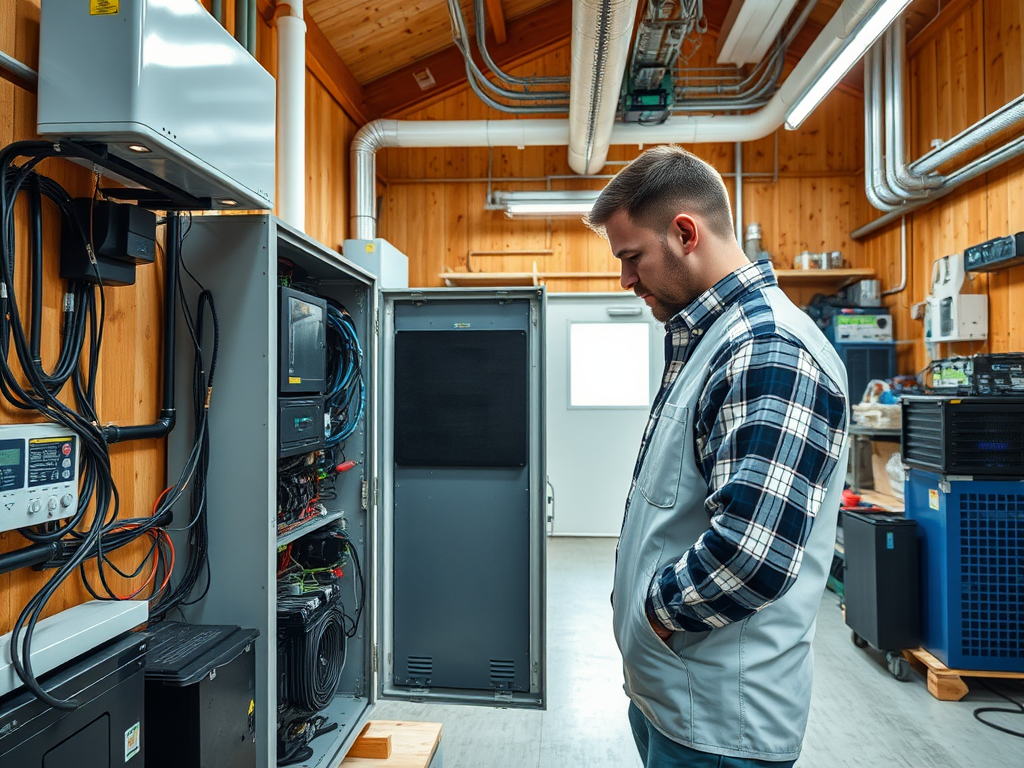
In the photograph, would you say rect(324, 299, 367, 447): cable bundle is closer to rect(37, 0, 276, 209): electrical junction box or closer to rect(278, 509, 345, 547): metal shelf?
rect(278, 509, 345, 547): metal shelf

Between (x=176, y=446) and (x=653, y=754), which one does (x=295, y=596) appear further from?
(x=653, y=754)

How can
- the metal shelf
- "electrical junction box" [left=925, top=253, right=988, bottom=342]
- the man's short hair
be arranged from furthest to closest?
"electrical junction box" [left=925, top=253, right=988, bottom=342] < the metal shelf < the man's short hair

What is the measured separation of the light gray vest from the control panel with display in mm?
1081

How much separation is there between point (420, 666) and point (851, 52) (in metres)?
3.79

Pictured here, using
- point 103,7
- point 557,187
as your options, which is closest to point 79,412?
point 103,7

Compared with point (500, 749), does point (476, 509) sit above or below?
above

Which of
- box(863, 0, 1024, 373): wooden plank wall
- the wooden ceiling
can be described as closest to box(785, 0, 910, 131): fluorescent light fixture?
box(863, 0, 1024, 373): wooden plank wall

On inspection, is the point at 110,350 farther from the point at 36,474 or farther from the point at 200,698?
the point at 200,698

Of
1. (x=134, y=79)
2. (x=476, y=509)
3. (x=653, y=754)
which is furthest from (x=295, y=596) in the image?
(x=134, y=79)

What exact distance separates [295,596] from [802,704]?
1640 millimetres

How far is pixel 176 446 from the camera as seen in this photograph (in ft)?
5.69

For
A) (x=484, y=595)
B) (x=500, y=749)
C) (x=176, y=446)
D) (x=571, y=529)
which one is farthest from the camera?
(x=571, y=529)

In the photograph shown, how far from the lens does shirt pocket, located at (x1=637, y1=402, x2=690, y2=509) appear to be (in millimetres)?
1064

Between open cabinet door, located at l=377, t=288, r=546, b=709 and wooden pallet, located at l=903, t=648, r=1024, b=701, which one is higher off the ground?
open cabinet door, located at l=377, t=288, r=546, b=709
